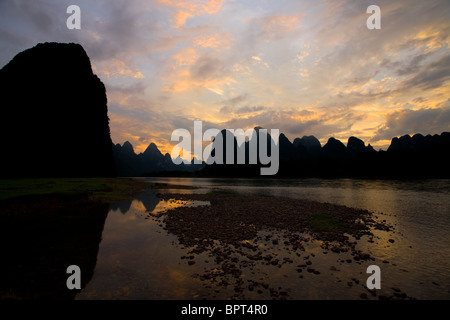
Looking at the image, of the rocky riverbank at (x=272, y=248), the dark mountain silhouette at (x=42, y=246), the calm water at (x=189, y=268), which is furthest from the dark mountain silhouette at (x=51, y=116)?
the rocky riverbank at (x=272, y=248)

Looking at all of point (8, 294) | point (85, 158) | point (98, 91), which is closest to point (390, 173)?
point (8, 294)

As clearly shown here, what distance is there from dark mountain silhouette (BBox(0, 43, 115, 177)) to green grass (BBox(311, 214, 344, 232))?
391 ft

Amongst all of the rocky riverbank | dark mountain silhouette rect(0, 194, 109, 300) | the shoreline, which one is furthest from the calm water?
dark mountain silhouette rect(0, 194, 109, 300)

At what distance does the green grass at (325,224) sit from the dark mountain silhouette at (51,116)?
4691 inches

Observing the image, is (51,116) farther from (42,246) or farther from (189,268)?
(189,268)

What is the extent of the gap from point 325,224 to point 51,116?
138 meters

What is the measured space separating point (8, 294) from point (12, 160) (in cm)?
11877

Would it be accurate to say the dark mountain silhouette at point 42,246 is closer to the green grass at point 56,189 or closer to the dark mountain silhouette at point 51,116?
the green grass at point 56,189

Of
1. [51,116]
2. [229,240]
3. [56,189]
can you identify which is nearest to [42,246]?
[229,240]

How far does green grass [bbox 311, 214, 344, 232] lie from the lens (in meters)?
17.2

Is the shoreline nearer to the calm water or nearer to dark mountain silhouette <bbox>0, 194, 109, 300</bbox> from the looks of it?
dark mountain silhouette <bbox>0, 194, 109, 300</bbox>

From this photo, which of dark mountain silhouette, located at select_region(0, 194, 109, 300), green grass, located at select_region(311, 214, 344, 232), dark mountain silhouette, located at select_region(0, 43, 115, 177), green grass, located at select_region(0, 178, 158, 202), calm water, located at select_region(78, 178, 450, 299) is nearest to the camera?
dark mountain silhouette, located at select_region(0, 194, 109, 300)

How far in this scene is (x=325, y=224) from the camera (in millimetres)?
18375

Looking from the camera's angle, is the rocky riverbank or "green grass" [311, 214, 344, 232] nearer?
the rocky riverbank
